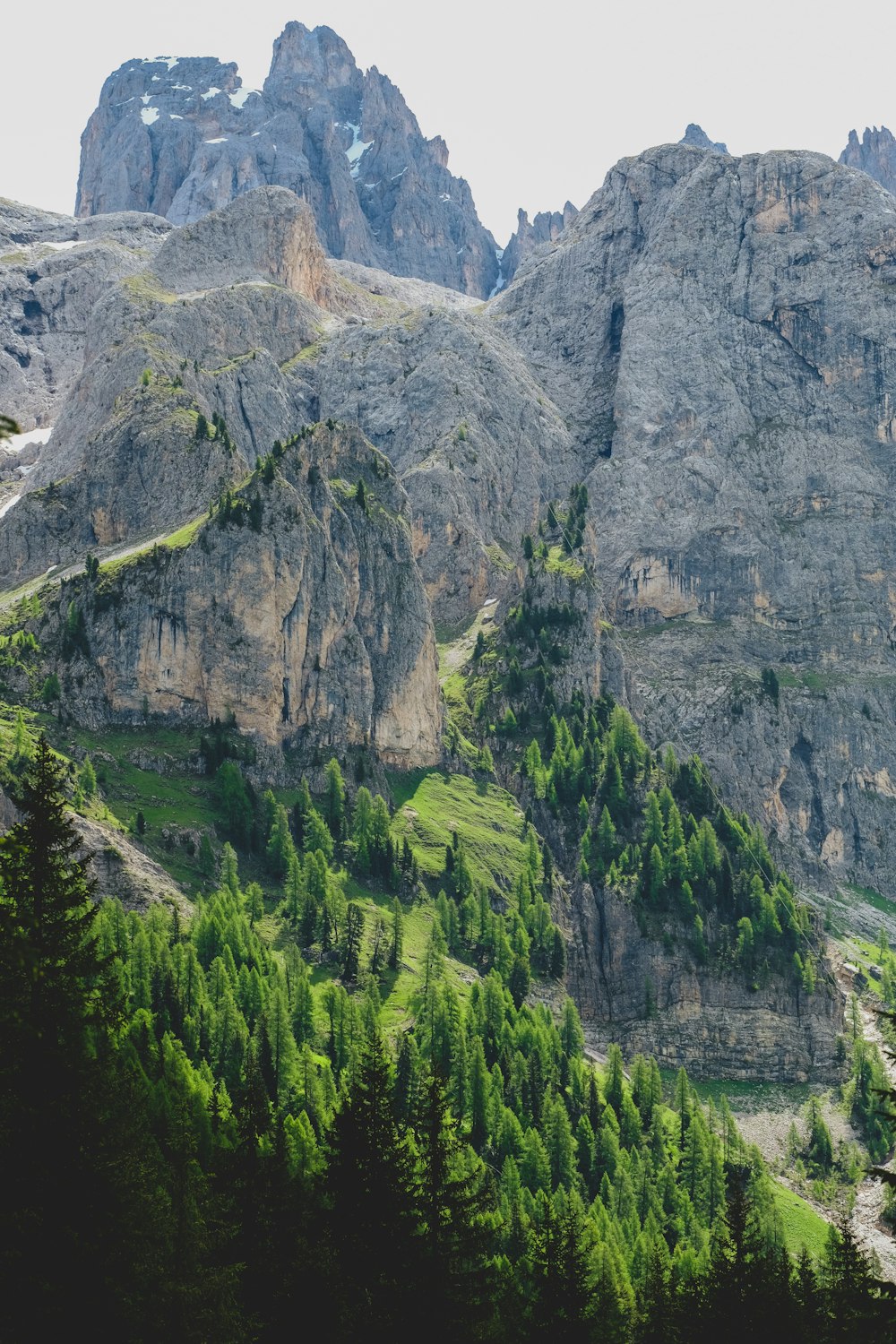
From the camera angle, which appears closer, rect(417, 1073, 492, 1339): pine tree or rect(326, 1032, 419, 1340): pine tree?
rect(417, 1073, 492, 1339): pine tree

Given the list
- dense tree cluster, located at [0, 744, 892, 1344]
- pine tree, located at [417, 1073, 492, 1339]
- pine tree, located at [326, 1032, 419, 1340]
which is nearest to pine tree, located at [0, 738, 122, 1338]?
dense tree cluster, located at [0, 744, 892, 1344]

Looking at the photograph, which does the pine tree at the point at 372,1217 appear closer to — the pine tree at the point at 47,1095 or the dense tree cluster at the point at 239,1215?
the dense tree cluster at the point at 239,1215

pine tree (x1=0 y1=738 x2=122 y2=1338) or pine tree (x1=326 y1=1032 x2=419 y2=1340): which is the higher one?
pine tree (x1=0 y1=738 x2=122 y2=1338)

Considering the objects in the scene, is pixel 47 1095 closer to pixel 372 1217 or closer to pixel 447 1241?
pixel 447 1241

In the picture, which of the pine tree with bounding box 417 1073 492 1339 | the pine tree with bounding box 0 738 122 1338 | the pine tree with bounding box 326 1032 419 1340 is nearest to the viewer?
the pine tree with bounding box 0 738 122 1338

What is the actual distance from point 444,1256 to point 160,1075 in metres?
73.5

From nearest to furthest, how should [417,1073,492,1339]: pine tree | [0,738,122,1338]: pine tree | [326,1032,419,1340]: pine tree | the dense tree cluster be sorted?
[0,738,122,1338]: pine tree
the dense tree cluster
[417,1073,492,1339]: pine tree
[326,1032,419,1340]: pine tree

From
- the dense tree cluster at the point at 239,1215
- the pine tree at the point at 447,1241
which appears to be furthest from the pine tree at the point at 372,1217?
the pine tree at the point at 447,1241

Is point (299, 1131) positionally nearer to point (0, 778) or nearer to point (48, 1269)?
point (0, 778)

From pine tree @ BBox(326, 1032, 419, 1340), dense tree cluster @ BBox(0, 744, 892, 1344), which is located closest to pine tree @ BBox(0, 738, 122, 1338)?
dense tree cluster @ BBox(0, 744, 892, 1344)

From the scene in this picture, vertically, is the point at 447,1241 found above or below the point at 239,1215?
above

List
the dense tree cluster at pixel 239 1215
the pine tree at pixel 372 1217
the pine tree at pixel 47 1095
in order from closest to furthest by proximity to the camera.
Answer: the pine tree at pixel 47 1095 → the dense tree cluster at pixel 239 1215 → the pine tree at pixel 372 1217

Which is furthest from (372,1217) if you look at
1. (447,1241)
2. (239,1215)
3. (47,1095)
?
(47,1095)

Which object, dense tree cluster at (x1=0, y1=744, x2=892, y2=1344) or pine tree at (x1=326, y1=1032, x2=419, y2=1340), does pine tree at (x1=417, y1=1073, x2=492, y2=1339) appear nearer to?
dense tree cluster at (x1=0, y1=744, x2=892, y2=1344)
